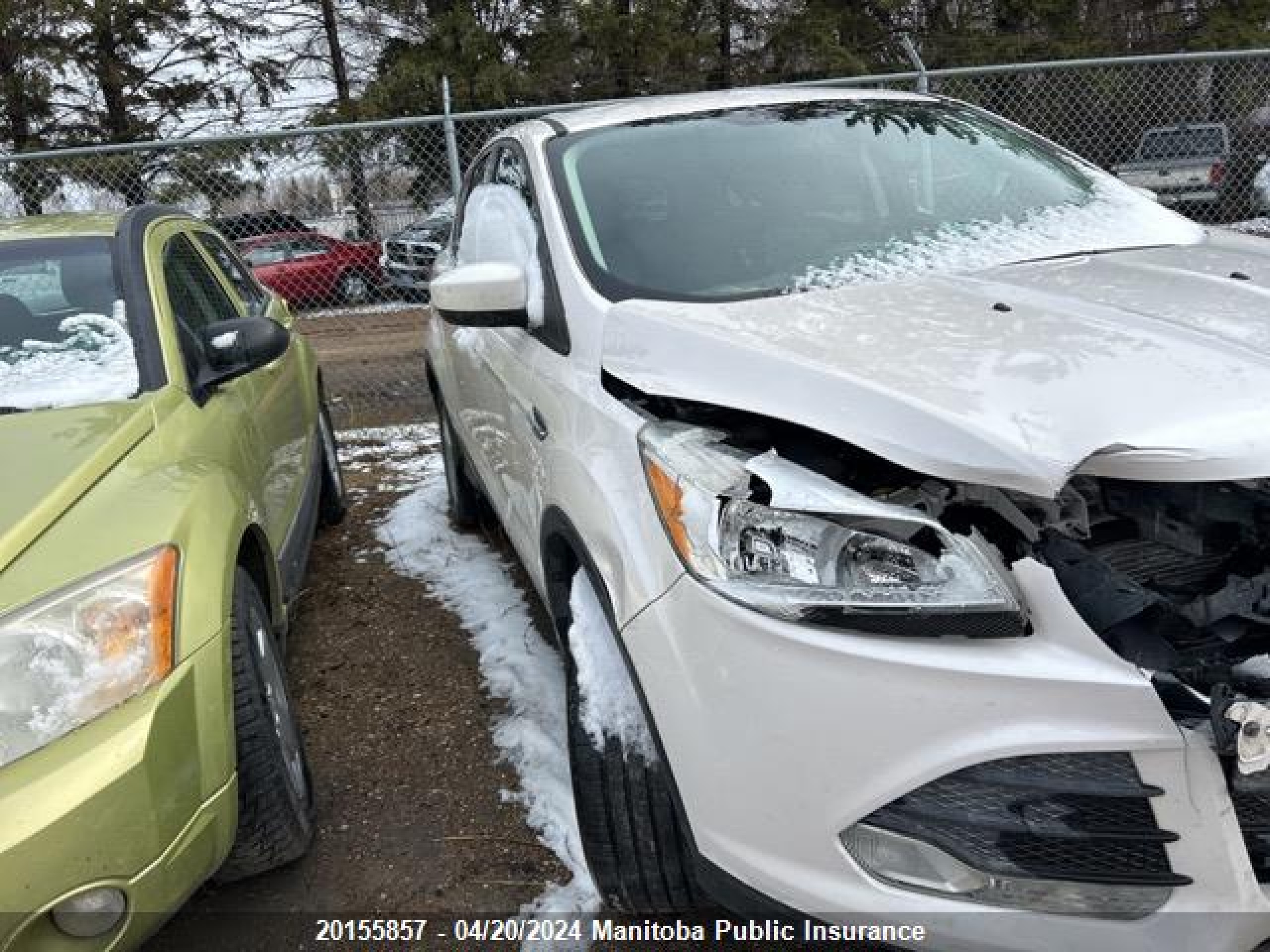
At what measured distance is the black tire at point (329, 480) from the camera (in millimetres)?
4660

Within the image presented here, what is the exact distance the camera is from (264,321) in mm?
3031

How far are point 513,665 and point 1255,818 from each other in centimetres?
226

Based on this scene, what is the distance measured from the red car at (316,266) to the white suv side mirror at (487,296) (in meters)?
7.94

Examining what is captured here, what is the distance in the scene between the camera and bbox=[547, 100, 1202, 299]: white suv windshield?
8.26ft

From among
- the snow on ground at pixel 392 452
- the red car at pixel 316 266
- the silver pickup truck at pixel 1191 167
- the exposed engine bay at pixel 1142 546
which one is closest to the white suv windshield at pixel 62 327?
the exposed engine bay at pixel 1142 546

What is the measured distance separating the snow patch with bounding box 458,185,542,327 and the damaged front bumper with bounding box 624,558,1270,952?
118 centimetres

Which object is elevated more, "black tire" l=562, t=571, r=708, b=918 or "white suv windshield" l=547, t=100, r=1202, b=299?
"white suv windshield" l=547, t=100, r=1202, b=299

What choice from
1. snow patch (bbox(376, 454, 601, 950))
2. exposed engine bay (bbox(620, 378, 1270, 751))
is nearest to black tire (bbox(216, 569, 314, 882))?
snow patch (bbox(376, 454, 601, 950))

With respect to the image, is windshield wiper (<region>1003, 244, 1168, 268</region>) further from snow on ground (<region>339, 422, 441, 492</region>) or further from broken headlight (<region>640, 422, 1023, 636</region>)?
snow on ground (<region>339, 422, 441, 492</region>)

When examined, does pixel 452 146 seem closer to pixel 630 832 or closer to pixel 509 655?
pixel 509 655

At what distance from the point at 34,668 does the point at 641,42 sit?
20961 mm

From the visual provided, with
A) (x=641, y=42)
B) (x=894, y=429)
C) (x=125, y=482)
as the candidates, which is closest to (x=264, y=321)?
(x=125, y=482)

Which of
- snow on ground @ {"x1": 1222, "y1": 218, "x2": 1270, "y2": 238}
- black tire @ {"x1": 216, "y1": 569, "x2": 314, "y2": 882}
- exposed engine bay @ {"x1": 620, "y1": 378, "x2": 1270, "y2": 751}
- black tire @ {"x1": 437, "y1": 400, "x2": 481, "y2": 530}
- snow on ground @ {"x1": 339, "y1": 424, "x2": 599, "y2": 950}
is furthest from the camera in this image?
snow on ground @ {"x1": 1222, "y1": 218, "x2": 1270, "y2": 238}

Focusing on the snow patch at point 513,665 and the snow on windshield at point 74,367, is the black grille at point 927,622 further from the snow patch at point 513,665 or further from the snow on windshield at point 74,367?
the snow on windshield at point 74,367
